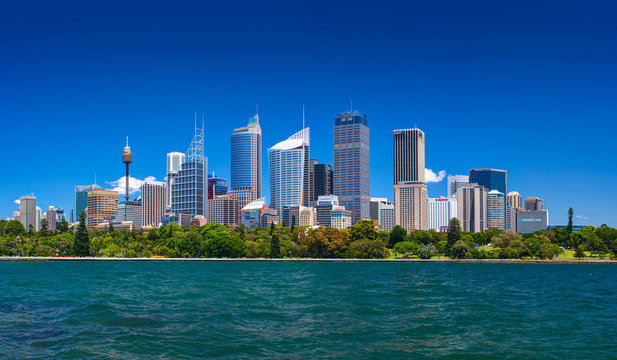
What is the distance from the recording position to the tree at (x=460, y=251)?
14862 cm

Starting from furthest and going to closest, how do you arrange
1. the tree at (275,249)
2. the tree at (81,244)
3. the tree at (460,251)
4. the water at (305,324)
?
the tree at (81,244) < the tree at (275,249) < the tree at (460,251) < the water at (305,324)

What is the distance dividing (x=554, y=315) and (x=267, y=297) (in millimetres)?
23310

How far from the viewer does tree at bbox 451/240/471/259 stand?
148625 millimetres

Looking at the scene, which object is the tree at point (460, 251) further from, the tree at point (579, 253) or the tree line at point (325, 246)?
the tree at point (579, 253)

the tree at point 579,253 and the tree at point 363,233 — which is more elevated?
the tree at point 363,233

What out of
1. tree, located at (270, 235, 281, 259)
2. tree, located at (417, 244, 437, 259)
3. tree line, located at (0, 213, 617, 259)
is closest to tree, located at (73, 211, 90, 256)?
tree line, located at (0, 213, 617, 259)

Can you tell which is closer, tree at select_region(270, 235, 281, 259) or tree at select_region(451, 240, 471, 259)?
tree at select_region(451, 240, 471, 259)

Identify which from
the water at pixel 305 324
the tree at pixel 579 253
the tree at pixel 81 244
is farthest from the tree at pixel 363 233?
the water at pixel 305 324

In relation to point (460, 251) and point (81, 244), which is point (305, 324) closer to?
point (460, 251)

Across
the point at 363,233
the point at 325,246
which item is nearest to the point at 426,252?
the point at 363,233

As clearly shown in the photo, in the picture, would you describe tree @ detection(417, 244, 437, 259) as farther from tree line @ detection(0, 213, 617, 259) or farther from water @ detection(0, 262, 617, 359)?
water @ detection(0, 262, 617, 359)

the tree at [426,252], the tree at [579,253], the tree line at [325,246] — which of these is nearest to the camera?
the tree at [579,253]

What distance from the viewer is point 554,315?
37531mm

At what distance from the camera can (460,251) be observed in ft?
490
